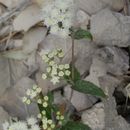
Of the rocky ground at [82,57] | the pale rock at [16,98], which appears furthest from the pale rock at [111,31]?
the pale rock at [16,98]

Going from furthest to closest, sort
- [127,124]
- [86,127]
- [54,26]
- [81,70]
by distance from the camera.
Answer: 1. [81,70]
2. [127,124]
3. [86,127]
4. [54,26]

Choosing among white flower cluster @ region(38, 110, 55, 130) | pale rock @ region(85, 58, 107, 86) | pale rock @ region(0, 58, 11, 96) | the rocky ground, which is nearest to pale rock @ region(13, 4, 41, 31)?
the rocky ground

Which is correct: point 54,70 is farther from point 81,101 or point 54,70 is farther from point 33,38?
point 33,38

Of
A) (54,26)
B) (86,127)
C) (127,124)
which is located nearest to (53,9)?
(54,26)

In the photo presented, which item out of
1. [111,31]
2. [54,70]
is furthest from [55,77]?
[111,31]

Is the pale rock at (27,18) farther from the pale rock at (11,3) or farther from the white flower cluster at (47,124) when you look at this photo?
the white flower cluster at (47,124)

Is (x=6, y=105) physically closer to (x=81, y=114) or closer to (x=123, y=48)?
(x=81, y=114)
